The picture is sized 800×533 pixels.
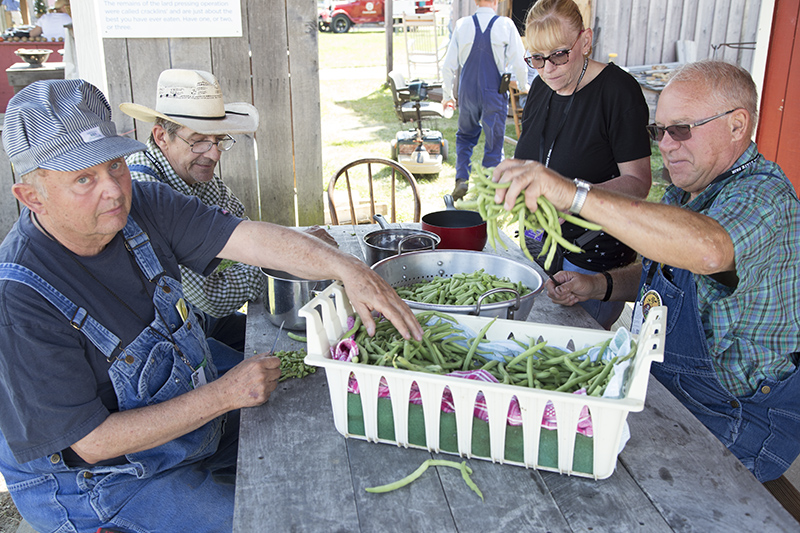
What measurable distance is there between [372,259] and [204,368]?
0.82 m

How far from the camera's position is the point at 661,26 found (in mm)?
10586

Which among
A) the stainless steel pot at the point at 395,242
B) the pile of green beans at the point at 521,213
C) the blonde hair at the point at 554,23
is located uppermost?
the blonde hair at the point at 554,23

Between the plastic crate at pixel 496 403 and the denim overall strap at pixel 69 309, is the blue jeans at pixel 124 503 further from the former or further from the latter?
the plastic crate at pixel 496 403

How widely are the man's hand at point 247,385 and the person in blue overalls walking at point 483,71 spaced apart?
615cm

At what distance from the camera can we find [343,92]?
1491 centimetres

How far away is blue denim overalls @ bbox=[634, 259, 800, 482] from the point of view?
2100 millimetres

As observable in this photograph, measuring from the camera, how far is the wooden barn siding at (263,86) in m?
4.45

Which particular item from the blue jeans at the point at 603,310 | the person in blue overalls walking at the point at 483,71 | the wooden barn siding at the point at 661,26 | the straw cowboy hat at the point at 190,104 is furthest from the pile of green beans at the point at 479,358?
the wooden barn siding at the point at 661,26

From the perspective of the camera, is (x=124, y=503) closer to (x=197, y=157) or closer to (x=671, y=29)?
(x=197, y=157)

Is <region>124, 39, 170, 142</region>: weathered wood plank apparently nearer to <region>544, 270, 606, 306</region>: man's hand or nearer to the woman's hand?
<region>544, 270, 606, 306</region>: man's hand

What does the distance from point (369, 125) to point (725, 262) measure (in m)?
10.4

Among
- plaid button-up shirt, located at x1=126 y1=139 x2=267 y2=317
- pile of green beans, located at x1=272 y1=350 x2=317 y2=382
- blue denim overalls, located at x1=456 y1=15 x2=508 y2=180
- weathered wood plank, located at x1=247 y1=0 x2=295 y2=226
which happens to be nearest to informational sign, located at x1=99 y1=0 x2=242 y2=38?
weathered wood plank, located at x1=247 y1=0 x2=295 y2=226

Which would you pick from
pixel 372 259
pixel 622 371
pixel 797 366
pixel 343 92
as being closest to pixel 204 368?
pixel 372 259

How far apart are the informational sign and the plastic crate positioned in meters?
3.38
